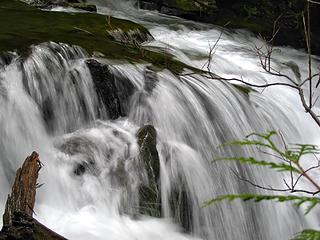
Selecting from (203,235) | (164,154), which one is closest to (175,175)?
(164,154)

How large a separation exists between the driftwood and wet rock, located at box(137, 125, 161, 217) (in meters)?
1.72

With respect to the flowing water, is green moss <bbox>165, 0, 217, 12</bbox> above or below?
above

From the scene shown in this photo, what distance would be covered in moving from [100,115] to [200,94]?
1334 mm

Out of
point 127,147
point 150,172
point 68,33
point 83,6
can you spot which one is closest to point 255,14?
point 83,6

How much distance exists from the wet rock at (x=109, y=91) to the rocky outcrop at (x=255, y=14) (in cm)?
624

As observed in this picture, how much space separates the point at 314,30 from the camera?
1157 centimetres

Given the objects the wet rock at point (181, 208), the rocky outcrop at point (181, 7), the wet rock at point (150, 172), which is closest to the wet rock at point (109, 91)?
the wet rock at point (150, 172)

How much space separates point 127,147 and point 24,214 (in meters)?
2.36

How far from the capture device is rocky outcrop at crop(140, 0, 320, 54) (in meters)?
11.2

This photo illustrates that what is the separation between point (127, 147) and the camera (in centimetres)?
459

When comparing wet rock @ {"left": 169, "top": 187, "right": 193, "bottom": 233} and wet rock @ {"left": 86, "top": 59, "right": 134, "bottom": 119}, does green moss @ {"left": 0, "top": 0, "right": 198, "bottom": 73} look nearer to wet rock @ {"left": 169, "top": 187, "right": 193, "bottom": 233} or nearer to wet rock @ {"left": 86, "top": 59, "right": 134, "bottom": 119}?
wet rock @ {"left": 86, "top": 59, "right": 134, "bottom": 119}

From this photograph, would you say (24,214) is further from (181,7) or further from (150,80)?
(181,7)

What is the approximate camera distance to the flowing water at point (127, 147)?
418 centimetres

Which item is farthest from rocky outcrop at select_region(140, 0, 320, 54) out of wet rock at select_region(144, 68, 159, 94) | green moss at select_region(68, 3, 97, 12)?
wet rock at select_region(144, 68, 159, 94)
